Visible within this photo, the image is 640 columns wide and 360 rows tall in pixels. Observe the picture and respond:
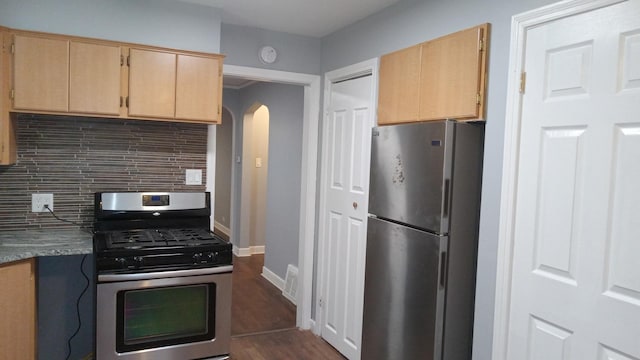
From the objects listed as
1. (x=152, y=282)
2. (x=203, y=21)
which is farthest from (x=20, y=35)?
(x=152, y=282)

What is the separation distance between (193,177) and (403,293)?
1.77m

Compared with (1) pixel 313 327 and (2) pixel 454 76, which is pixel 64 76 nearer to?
(2) pixel 454 76

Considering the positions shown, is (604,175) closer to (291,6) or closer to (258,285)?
(291,6)

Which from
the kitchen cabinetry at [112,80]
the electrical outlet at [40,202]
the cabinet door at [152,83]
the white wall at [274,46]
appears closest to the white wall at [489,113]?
the white wall at [274,46]

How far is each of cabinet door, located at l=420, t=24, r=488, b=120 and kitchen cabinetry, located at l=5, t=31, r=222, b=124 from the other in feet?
4.56

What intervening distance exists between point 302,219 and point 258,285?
1.49 meters

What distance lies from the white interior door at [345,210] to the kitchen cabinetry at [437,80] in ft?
0.90

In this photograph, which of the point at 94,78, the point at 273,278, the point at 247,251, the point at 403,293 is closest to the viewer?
the point at 403,293

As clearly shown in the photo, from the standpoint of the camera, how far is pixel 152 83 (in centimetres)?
286

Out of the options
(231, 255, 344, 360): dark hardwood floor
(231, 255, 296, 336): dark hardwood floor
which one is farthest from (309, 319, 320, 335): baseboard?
(231, 255, 296, 336): dark hardwood floor

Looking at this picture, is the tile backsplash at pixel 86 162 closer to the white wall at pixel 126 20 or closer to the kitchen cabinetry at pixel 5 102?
the kitchen cabinetry at pixel 5 102

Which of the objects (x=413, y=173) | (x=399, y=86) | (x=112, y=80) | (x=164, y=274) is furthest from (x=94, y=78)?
(x=413, y=173)

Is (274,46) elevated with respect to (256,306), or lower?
elevated

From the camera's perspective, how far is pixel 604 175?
65.2 inches
